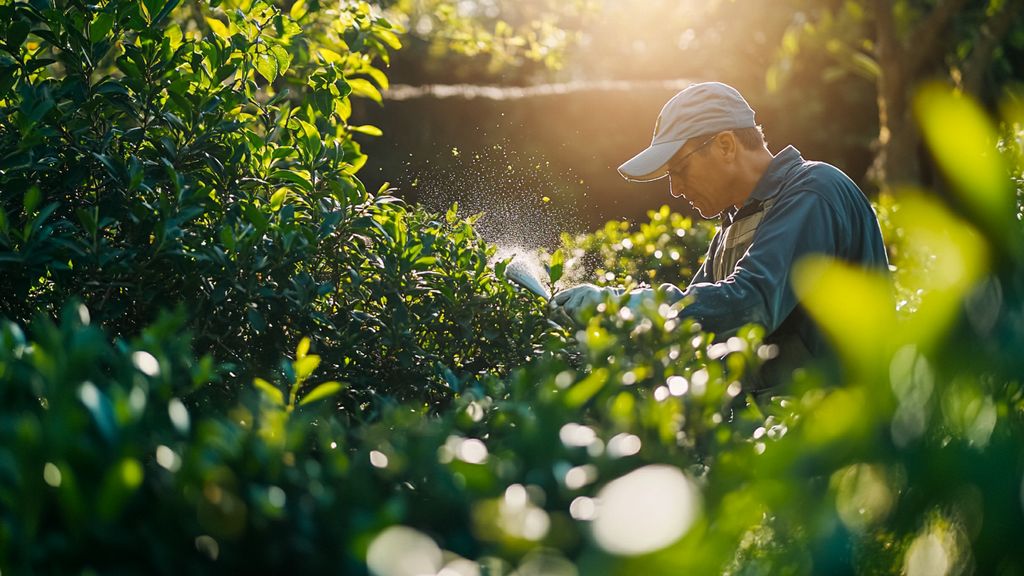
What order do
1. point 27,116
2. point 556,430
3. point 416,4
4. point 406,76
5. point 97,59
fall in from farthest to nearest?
point 406,76, point 416,4, point 97,59, point 27,116, point 556,430

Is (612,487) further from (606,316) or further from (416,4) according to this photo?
(416,4)

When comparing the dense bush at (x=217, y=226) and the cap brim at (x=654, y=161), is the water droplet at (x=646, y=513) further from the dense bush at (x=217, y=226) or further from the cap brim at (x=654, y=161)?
the cap brim at (x=654, y=161)

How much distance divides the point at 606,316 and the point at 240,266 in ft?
3.80

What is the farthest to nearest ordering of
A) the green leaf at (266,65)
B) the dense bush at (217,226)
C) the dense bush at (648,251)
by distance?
the dense bush at (648,251), the green leaf at (266,65), the dense bush at (217,226)

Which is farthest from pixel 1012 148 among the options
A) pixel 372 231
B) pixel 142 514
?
pixel 142 514

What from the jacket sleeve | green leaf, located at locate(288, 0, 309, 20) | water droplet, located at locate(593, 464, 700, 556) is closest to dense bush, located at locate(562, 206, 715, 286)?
the jacket sleeve

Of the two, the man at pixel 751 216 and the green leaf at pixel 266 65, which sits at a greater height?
the green leaf at pixel 266 65

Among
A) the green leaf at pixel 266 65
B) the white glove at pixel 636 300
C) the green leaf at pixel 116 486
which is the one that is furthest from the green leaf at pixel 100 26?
the green leaf at pixel 116 486

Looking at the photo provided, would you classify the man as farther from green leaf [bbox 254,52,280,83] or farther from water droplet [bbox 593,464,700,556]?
water droplet [bbox 593,464,700,556]

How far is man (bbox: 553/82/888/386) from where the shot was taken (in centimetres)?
327

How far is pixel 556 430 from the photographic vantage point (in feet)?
4.47

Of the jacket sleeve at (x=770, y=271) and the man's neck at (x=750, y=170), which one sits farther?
the man's neck at (x=750, y=170)

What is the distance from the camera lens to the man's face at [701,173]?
4008mm

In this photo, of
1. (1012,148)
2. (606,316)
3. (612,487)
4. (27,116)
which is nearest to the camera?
(612,487)
